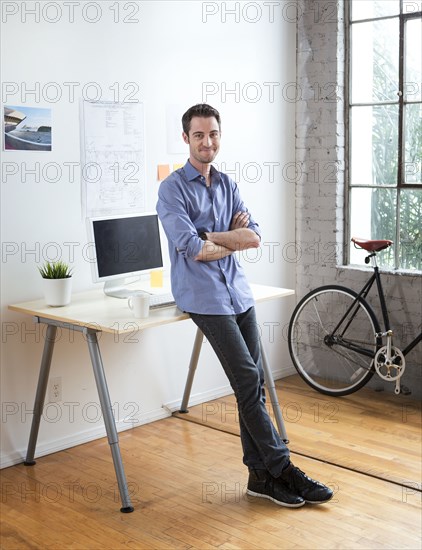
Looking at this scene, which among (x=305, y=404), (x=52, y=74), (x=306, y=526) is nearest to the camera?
(x=306, y=526)

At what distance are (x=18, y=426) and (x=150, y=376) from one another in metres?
0.84

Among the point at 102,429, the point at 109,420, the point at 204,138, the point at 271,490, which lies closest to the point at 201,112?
the point at 204,138

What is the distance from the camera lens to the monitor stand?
3.92m

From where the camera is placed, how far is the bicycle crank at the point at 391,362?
463 centimetres

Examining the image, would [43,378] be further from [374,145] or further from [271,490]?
[374,145]

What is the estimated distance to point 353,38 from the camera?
493 centimetres

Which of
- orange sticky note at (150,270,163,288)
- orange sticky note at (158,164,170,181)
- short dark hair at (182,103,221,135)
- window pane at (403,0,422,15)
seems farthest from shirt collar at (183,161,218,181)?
window pane at (403,0,422,15)

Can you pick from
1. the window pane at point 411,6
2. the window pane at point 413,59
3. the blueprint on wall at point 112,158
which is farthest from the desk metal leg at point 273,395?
the window pane at point 411,6

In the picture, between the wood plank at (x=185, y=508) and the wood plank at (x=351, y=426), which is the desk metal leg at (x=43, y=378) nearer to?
the wood plank at (x=185, y=508)

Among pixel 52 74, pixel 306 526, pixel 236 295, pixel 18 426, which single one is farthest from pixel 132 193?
pixel 306 526

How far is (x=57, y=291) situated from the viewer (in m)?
3.65

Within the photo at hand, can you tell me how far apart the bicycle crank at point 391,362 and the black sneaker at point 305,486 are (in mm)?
1377

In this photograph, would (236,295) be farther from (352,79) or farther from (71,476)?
(352,79)

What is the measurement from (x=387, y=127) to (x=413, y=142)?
199 millimetres
